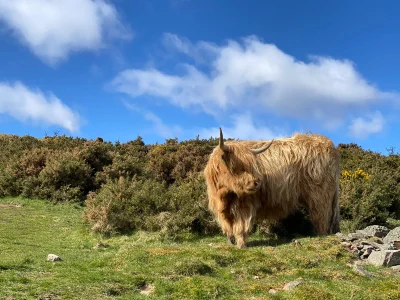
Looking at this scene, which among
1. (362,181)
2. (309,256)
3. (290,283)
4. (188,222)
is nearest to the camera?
(290,283)

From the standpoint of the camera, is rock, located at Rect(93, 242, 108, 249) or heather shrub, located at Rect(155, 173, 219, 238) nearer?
rock, located at Rect(93, 242, 108, 249)

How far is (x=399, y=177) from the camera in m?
19.3

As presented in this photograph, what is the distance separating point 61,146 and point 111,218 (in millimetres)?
12177

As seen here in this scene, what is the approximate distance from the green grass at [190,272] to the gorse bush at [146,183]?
1.69 meters

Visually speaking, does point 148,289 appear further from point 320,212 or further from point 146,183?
point 146,183

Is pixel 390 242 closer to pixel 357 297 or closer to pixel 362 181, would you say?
pixel 357 297

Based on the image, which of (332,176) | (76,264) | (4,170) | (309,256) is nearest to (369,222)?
(332,176)

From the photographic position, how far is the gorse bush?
13.1 m

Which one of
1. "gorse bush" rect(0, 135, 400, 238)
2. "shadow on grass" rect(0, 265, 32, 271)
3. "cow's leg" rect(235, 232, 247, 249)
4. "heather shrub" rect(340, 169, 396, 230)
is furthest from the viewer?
"heather shrub" rect(340, 169, 396, 230)

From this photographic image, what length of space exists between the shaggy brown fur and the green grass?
806mm

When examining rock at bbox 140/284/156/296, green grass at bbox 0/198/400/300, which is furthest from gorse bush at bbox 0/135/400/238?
rock at bbox 140/284/156/296

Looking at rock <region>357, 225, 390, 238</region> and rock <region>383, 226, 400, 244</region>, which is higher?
rock <region>357, 225, 390, 238</region>

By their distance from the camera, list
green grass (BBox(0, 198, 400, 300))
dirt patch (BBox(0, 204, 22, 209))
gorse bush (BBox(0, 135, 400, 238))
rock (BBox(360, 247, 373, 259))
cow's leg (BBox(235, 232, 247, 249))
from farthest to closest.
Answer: dirt patch (BBox(0, 204, 22, 209)), gorse bush (BBox(0, 135, 400, 238)), cow's leg (BBox(235, 232, 247, 249)), rock (BBox(360, 247, 373, 259)), green grass (BBox(0, 198, 400, 300))

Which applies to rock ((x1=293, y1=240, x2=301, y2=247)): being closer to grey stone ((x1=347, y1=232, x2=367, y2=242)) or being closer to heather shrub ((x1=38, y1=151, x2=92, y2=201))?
grey stone ((x1=347, y1=232, x2=367, y2=242))
